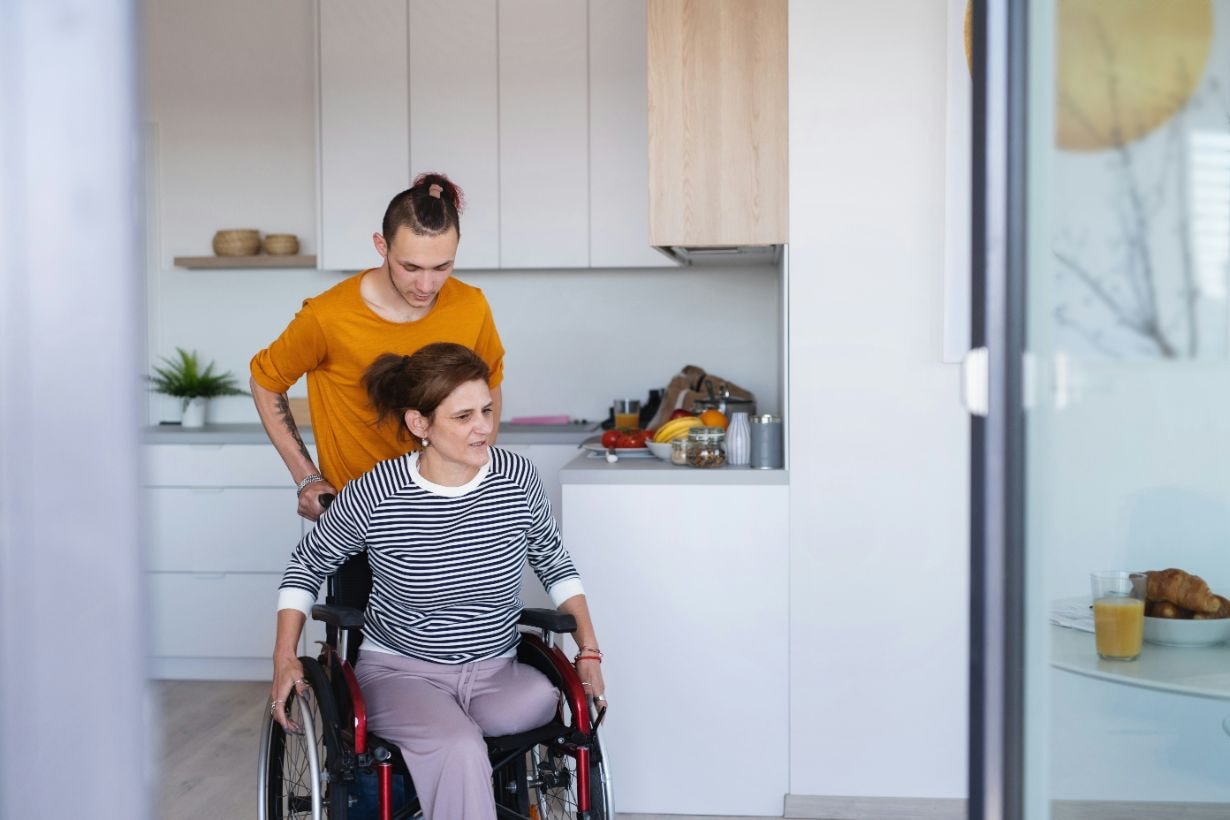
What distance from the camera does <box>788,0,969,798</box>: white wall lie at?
9.62 feet

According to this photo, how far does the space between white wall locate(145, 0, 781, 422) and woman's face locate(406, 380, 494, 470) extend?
7.84ft

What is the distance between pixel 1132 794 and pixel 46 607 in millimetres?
1167

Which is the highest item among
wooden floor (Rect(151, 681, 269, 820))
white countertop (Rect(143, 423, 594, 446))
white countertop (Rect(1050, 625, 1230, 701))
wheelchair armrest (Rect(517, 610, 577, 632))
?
white countertop (Rect(143, 423, 594, 446))

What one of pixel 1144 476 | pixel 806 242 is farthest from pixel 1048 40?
pixel 806 242

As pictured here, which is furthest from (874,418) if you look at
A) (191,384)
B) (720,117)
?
(191,384)

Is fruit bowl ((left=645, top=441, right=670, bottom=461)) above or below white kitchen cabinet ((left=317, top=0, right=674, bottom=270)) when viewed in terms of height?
below

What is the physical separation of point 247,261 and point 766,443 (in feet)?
7.87

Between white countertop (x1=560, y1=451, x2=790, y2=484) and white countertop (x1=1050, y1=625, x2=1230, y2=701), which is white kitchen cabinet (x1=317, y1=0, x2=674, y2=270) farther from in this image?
white countertop (x1=1050, y1=625, x2=1230, y2=701)

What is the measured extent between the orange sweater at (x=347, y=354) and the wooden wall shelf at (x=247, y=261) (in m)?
2.08

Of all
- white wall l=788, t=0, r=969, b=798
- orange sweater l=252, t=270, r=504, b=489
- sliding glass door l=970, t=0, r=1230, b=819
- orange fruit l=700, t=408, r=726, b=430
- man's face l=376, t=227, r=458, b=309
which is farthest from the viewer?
orange fruit l=700, t=408, r=726, b=430

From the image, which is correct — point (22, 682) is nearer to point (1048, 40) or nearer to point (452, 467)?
point (1048, 40)

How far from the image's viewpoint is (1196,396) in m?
1.40

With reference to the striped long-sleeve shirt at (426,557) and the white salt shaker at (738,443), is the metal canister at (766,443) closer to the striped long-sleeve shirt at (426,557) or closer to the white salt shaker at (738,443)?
the white salt shaker at (738,443)

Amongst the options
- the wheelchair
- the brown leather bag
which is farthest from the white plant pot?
the wheelchair
